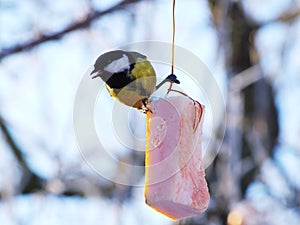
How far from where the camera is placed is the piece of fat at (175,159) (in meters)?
1.11

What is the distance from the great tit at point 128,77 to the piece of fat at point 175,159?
3 cm

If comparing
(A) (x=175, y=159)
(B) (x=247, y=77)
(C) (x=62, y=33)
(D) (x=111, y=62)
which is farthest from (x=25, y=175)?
(A) (x=175, y=159)

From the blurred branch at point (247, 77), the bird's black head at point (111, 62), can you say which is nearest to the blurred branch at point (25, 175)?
the blurred branch at point (247, 77)

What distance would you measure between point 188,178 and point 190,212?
0.05m

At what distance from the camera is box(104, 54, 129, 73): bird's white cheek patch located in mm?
1210

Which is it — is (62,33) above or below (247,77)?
below

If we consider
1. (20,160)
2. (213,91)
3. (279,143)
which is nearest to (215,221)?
(279,143)

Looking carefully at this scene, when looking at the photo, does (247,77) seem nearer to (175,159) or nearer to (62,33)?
(62,33)

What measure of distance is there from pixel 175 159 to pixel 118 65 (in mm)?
164

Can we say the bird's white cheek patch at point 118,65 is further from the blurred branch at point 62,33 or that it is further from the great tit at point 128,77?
the blurred branch at point 62,33

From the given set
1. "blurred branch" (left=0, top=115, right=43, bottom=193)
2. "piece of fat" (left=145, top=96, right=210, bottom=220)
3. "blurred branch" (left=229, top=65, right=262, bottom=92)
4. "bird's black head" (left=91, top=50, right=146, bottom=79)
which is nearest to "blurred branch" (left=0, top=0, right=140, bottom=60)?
"bird's black head" (left=91, top=50, right=146, bottom=79)

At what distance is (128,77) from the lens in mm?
1229

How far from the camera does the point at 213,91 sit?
6.44 feet

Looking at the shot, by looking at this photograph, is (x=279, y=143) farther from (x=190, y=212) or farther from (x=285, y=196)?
(x=190, y=212)
